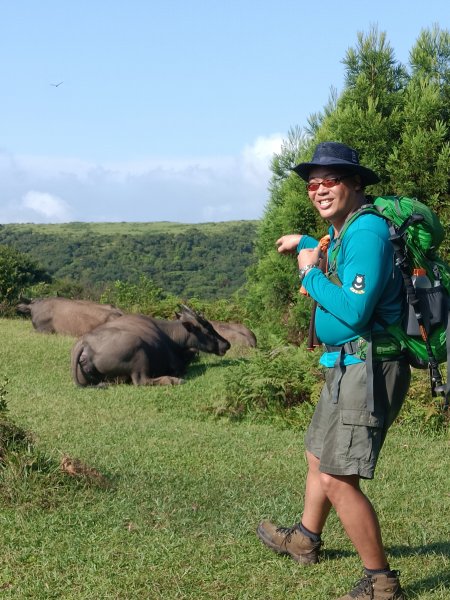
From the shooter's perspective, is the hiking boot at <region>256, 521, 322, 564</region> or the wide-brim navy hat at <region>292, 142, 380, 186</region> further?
the hiking boot at <region>256, 521, 322, 564</region>

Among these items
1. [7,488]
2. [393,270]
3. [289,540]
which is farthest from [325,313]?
[7,488]

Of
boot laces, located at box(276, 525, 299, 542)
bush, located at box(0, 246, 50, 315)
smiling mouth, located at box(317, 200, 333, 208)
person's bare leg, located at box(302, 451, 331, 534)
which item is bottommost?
boot laces, located at box(276, 525, 299, 542)

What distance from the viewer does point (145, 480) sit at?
267 inches

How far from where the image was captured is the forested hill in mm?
45538

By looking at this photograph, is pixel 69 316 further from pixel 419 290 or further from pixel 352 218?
pixel 419 290

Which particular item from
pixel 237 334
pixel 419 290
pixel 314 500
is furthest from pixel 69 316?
pixel 419 290

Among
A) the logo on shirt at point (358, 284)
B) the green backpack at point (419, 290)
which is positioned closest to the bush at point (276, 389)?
the green backpack at point (419, 290)

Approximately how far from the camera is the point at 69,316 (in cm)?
1836

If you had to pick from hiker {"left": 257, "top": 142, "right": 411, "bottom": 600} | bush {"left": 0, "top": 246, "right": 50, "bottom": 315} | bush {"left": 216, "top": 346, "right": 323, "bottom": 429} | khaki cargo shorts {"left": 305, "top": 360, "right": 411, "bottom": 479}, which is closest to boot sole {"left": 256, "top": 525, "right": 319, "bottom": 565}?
hiker {"left": 257, "top": 142, "right": 411, "bottom": 600}

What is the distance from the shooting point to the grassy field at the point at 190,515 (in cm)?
481

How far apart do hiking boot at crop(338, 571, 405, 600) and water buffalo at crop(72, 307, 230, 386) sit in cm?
820

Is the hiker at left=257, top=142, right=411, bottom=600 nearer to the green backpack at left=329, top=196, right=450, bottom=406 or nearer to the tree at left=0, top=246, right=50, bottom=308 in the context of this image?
the green backpack at left=329, top=196, right=450, bottom=406

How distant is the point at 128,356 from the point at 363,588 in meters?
8.50

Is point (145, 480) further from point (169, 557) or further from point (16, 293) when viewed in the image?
point (16, 293)
